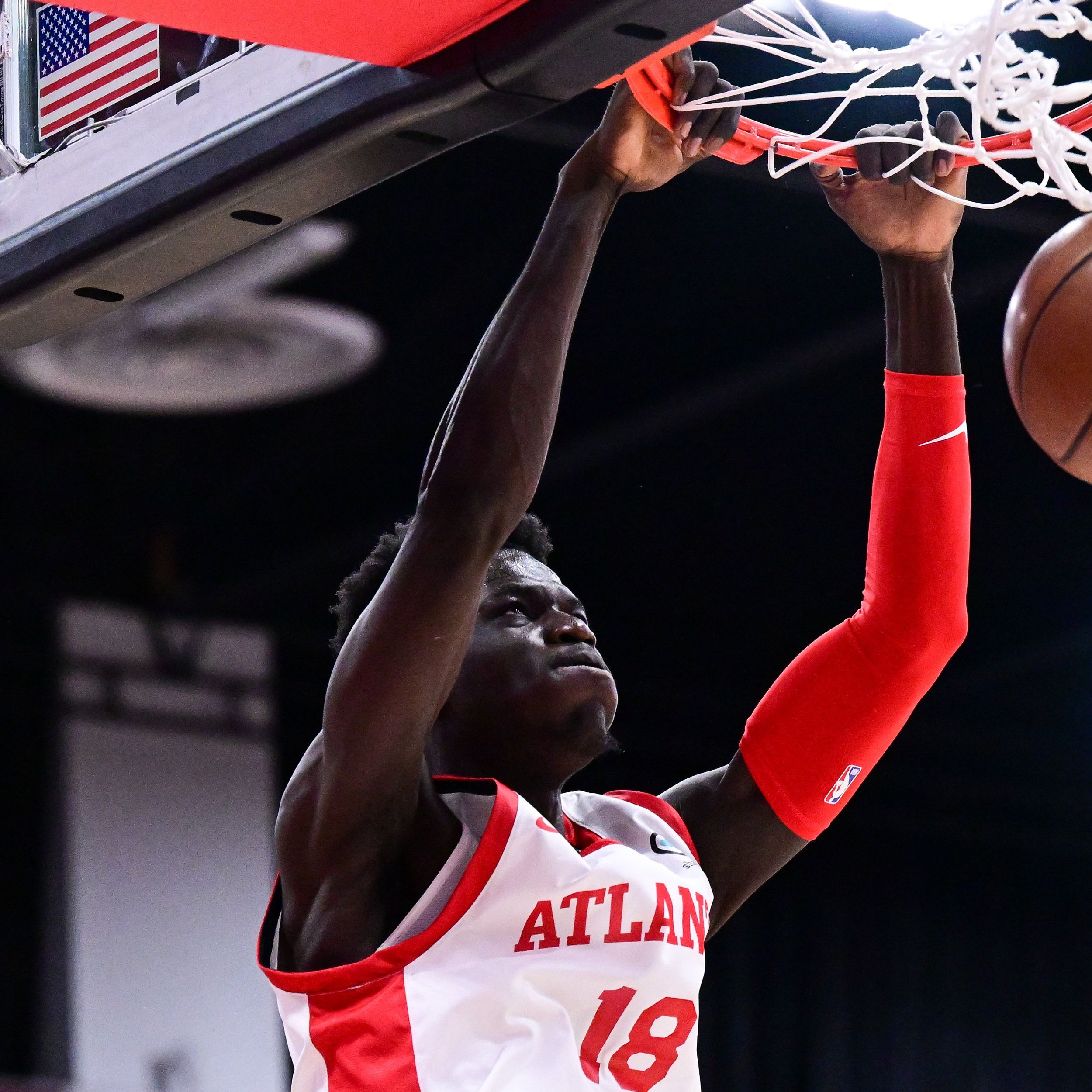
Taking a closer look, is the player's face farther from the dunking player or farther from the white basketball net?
the white basketball net

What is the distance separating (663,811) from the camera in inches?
81.5

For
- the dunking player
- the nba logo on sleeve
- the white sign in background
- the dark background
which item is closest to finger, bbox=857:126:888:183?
the dunking player

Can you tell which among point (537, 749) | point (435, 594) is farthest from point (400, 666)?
point (537, 749)

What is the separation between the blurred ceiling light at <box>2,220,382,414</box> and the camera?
4.89m

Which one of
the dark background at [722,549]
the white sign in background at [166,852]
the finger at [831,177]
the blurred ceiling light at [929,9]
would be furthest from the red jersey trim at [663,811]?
the white sign in background at [166,852]

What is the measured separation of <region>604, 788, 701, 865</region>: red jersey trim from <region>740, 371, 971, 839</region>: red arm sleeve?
121 millimetres

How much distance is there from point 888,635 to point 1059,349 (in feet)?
1.49

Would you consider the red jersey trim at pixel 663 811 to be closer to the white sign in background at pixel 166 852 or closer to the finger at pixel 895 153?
the finger at pixel 895 153

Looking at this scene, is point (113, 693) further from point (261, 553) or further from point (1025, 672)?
point (1025, 672)

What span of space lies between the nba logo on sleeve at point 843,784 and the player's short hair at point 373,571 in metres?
0.48

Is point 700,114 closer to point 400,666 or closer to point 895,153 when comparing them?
point 895,153

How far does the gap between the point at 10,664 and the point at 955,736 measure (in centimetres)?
373

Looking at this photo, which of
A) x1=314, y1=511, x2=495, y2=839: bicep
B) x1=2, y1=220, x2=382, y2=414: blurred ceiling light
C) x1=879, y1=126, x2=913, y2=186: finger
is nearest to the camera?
x1=314, y1=511, x2=495, y2=839: bicep

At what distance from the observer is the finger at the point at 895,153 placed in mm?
1874
